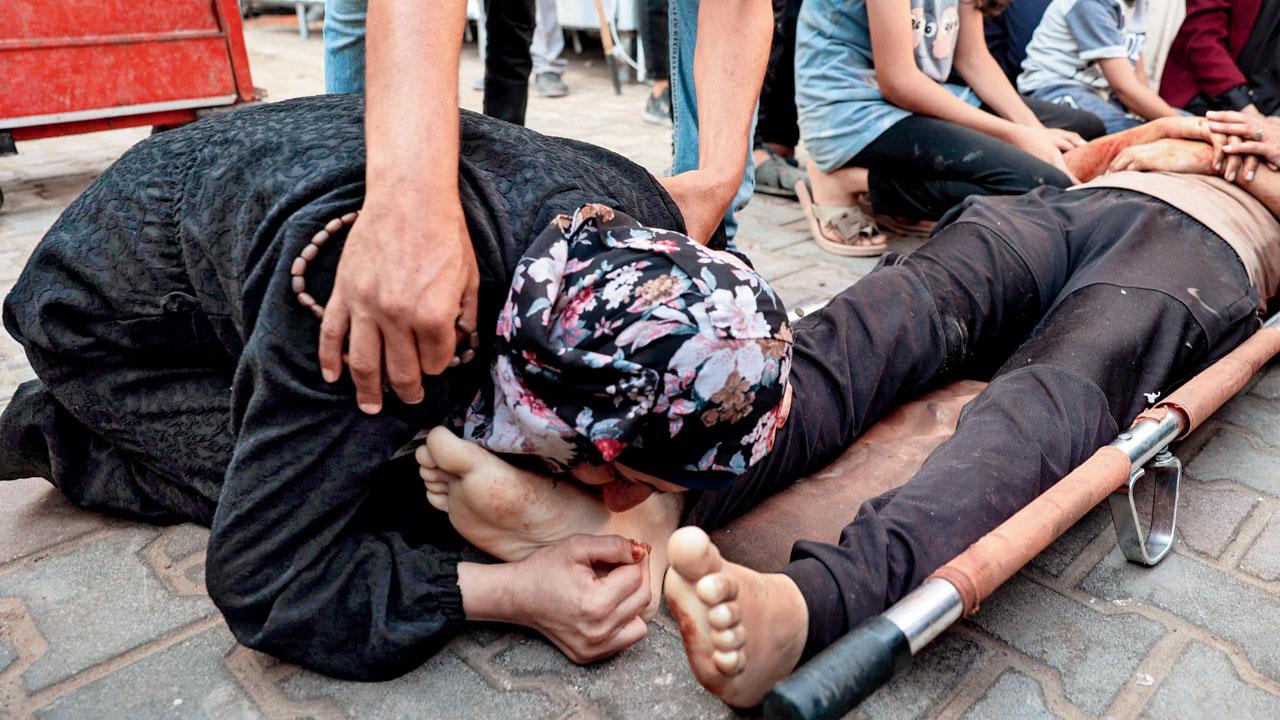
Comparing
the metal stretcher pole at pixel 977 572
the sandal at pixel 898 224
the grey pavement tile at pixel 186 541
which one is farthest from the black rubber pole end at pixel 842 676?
the sandal at pixel 898 224

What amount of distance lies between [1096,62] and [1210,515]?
256cm

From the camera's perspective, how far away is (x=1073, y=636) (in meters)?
1.39

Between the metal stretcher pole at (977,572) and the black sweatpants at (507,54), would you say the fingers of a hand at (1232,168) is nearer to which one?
the metal stretcher pole at (977,572)

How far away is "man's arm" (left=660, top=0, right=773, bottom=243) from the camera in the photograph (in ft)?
5.99

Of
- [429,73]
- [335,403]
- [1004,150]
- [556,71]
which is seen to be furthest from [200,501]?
[556,71]

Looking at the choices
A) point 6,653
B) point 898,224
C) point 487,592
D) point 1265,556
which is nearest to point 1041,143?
point 898,224

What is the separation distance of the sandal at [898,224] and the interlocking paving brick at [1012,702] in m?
2.21

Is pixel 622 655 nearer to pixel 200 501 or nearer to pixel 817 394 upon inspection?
pixel 817 394

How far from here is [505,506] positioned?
4.16 ft

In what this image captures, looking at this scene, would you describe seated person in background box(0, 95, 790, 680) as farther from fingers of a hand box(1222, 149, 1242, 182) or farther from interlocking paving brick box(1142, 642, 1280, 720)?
fingers of a hand box(1222, 149, 1242, 182)

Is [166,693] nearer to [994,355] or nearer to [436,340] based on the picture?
[436,340]

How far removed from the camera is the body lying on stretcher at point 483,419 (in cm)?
112

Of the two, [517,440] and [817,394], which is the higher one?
[517,440]

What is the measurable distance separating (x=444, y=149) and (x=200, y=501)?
85cm
